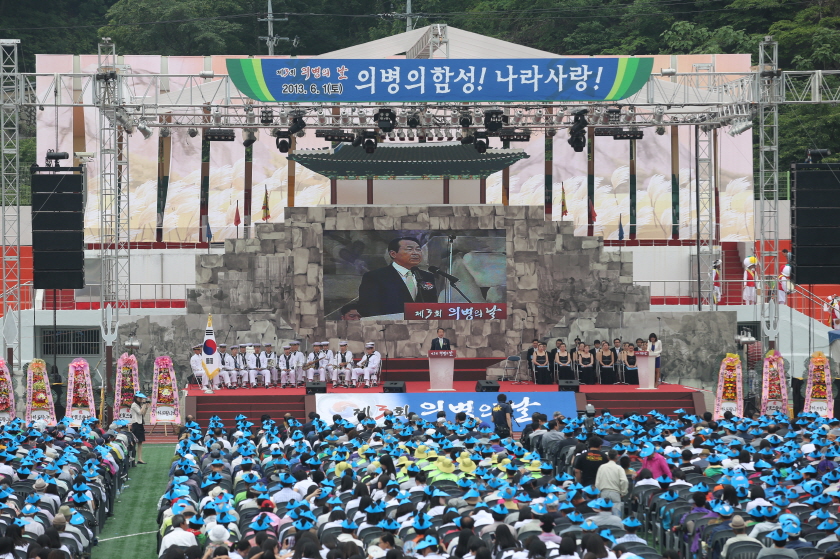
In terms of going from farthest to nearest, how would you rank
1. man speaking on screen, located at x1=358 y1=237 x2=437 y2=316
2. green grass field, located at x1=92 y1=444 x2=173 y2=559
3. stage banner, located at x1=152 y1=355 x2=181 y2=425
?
man speaking on screen, located at x1=358 y1=237 x2=437 y2=316 → stage banner, located at x1=152 y1=355 x2=181 y2=425 → green grass field, located at x1=92 y1=444 x2=173 y2=559

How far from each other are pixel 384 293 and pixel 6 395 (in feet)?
30.3

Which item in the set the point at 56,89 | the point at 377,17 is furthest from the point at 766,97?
the point at 377,17

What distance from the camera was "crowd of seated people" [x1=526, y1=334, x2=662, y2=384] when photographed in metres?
27.2

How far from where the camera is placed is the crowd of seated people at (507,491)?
1141cm

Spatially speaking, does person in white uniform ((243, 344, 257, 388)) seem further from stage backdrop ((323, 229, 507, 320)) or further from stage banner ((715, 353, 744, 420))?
stage banner ((715, 353, 744, 420))

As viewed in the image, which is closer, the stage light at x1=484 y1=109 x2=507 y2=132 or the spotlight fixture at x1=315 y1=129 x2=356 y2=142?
the stage light at x1=484 y1=109 x2=507 y2=132

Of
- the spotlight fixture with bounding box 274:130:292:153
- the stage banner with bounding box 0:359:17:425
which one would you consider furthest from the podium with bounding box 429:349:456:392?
the stage banner with bounding box 0:359:17:425

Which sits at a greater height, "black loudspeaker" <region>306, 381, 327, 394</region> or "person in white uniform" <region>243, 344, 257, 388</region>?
"person in white uniform" <region>243, 344, 257, 388</region>

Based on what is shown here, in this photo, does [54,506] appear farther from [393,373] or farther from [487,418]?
[393,373]

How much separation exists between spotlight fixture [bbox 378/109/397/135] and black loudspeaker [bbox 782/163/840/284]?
26.6 ft

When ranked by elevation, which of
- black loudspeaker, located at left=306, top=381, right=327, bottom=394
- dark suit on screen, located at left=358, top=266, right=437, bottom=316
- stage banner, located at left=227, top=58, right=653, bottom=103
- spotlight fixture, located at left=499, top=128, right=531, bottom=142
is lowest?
black loudspeaker, located at left=306, top=381, right=327, bottom=394

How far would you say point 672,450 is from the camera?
16531 millimetres

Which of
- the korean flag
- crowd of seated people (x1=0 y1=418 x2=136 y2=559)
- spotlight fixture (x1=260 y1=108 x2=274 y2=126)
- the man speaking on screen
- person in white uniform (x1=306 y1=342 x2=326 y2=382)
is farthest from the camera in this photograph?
the man speaking on screen

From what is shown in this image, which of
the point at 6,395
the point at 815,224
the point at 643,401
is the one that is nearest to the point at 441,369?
the point at 643,401
